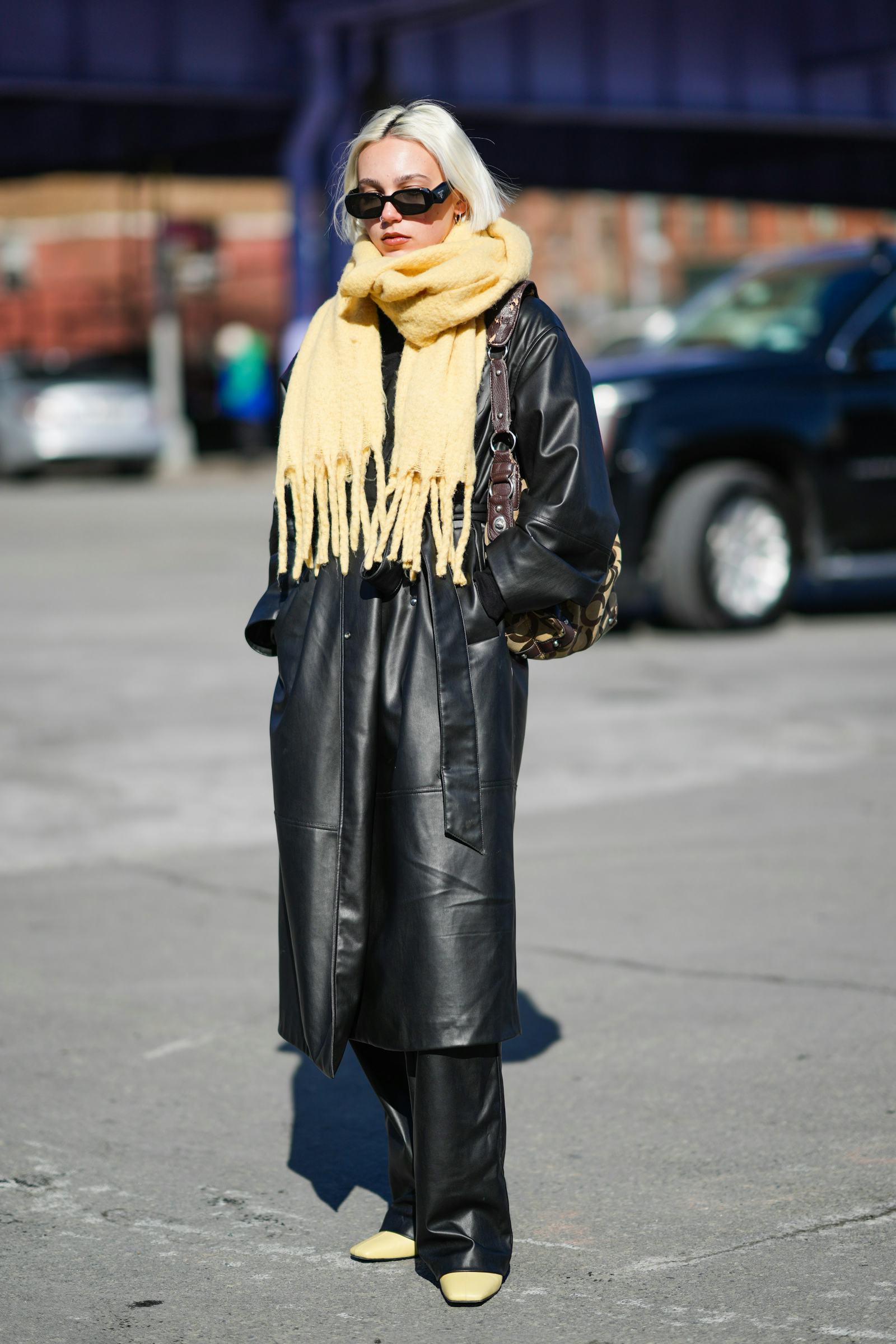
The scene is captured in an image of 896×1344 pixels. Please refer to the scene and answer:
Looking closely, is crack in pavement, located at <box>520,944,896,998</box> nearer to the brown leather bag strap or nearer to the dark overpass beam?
the brown leather bag strap

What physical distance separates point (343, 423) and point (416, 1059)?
111cm

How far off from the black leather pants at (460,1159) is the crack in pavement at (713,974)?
1799 mm

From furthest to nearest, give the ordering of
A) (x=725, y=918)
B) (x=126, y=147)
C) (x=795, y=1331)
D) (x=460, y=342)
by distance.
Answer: (x=126, y=147), (x=725, y=918), (x=460, y=342), (x=795, y=1331)

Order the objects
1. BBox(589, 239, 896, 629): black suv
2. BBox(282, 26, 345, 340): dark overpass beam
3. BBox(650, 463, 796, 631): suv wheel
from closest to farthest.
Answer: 1. BBox(589, 239, 896, 629): black suv
2. BBox(650, 463, 796, 631): suv wheel
3. BBox(282, 26, 345, 340): dark overpass beam

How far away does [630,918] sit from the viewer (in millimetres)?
5418

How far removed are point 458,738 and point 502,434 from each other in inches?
20.9

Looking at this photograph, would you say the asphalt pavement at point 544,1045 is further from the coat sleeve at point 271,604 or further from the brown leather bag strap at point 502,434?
the brown leather bag strap at point 502,434

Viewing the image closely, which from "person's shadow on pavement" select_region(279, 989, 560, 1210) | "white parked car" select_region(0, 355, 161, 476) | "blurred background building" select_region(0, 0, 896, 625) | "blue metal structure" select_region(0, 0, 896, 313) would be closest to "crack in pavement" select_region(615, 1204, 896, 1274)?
"person's shadow on pavement" select_region(279, 989, 560, 1210)

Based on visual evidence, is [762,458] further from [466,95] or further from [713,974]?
[466,95]

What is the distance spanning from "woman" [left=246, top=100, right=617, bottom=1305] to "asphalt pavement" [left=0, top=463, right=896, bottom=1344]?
351mm

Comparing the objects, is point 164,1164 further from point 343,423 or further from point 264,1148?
point 343,423

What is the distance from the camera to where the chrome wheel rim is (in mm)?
10406

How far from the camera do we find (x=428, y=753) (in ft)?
10.1

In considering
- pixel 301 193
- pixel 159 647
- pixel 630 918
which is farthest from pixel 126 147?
pixel 630 918
